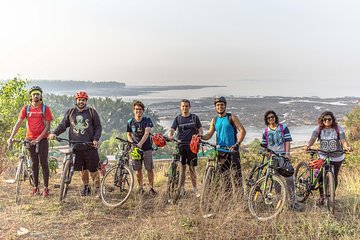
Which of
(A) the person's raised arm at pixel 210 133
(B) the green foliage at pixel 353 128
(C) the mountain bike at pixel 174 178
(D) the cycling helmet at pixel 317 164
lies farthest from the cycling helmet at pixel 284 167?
(B) the green foliage at pixel 353 128

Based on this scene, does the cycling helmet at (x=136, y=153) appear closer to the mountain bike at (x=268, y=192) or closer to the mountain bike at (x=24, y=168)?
the mountain bike at (x=24, y=168)

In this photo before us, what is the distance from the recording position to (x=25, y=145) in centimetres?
564

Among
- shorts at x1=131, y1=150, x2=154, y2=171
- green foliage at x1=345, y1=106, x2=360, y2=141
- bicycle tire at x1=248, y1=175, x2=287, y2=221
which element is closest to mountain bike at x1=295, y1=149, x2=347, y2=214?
bicycle tire at x1=248, y1=175, x2=287, y2=221

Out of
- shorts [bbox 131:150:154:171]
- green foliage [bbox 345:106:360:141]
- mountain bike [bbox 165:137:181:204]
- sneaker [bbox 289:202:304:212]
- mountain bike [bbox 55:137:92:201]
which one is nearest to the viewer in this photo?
sneaker [bbox 289:202:304:212]

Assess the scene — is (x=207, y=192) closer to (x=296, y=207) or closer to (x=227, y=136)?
(x=227, y=136)

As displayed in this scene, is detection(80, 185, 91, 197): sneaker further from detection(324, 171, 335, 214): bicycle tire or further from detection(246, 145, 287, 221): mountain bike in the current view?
detection(324, 171, 335, 214): bicycle tire

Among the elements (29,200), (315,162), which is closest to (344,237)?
(315,162)

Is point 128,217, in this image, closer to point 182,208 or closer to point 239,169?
point 182,208

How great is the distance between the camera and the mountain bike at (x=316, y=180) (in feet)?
16.2

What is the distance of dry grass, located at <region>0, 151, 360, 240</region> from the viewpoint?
4.23 meters

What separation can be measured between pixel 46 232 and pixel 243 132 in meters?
3.10

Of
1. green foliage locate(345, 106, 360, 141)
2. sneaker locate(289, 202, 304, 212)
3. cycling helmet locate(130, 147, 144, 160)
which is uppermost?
cycling helmet locate(130, 147, 144, 160)

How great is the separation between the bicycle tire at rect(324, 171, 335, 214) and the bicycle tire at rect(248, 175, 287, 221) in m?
0.82

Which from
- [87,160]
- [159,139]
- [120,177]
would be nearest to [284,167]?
[159,139]
